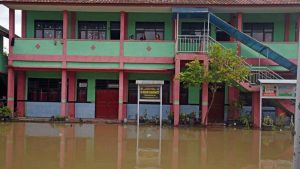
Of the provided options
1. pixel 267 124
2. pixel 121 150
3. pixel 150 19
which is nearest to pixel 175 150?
pixel 121 150

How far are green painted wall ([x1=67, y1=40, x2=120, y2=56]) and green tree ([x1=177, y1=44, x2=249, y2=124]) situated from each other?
169 inches

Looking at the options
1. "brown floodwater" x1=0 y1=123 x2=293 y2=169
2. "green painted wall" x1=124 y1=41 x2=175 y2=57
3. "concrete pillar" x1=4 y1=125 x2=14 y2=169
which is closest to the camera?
"concrete pillar" x1=4 y1=125 x2=14 y2=169

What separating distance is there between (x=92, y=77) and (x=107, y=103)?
1.75 m

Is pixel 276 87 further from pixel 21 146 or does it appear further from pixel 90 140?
pixel 21 146

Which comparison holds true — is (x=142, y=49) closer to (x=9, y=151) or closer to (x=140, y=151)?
(x=140, y=151)

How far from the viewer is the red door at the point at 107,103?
23484 millimetres

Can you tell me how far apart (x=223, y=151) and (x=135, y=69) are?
1083 cm

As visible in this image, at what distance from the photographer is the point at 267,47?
19781 millimetres

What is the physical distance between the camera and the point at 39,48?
2191cm

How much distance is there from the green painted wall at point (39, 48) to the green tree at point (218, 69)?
7019 millimetres

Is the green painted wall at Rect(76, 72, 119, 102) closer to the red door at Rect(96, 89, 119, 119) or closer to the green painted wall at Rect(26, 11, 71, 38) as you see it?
the red door at Rect(96, 89, 119, 119)

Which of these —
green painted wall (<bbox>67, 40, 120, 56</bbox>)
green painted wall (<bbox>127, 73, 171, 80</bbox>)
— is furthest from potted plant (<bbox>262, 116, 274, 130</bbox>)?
green painted wall (<bbox>67, 40, 120, 56</bbox>)

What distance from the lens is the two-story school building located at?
20.7 metres

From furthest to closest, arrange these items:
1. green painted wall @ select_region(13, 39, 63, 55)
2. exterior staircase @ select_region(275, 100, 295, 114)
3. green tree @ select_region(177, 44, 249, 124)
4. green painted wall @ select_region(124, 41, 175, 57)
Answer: green painted wall @ select_region(13, 39, 63, 55) < green painted wall @ select_region(124, 41, 175, 57) < exterior staircase @ select_region(275, 100, 295, 114) < green tree @ select_region(177, 44, 249, 124)
